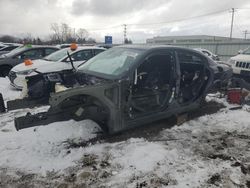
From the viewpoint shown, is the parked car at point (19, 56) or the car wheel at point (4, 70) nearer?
the parked car at point (19, 56)

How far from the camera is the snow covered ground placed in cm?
338

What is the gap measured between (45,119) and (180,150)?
2.27 m

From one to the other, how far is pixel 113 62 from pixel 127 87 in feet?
2.69

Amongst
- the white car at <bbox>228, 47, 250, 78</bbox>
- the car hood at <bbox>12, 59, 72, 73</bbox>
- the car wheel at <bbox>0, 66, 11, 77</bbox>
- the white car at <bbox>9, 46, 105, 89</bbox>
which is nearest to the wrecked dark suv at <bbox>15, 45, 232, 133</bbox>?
the car hood at <bbox>12, 59, 72, 73</bbox>

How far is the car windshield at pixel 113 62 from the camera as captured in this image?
14.8 feet

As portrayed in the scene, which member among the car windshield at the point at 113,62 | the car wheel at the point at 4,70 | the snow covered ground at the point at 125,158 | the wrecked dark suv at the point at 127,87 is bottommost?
the snow covered ground at the point at 125,158

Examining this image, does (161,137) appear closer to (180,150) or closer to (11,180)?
(180,150)

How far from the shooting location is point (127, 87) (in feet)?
14.1

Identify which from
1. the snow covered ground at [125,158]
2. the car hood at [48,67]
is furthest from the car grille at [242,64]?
the car hood at [48,67]

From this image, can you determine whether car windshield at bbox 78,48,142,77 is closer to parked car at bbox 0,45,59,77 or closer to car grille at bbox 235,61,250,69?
car grille at bbox 235,61,250,69

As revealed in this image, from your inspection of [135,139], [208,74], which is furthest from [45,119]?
[208,74]

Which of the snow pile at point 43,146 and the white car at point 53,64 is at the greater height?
the white car at point 53,64

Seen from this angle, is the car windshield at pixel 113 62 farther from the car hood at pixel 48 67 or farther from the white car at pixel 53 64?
the white car at pixel 53 64

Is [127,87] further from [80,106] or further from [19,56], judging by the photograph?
[19,56]
